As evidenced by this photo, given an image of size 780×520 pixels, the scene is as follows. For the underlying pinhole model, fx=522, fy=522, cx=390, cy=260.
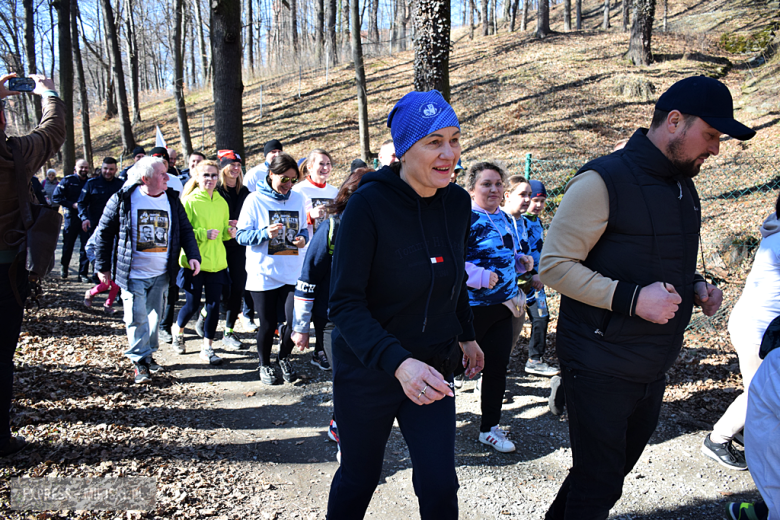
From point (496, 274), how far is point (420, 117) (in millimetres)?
1866

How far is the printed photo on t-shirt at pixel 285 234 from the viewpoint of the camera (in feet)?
17.6

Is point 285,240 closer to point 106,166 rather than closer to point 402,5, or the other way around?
point 106,166

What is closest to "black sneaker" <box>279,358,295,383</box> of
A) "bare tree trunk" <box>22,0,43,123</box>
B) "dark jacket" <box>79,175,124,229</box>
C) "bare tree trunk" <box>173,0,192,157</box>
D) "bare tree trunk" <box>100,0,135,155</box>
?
"dark jacket" <box>79,175,124,229</box>

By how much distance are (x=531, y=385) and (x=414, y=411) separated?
358cm

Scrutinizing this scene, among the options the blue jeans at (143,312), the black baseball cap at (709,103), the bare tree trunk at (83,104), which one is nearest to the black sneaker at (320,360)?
the blue jeans at (143,312)

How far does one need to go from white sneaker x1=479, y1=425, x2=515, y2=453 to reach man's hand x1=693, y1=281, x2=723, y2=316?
2049mm

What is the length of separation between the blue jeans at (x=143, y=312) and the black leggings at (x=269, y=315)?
0.99 m

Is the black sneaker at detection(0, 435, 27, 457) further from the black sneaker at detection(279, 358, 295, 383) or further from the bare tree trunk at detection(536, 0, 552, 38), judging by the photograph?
the bare tree trunk at detection(536, 0, 552, 38)

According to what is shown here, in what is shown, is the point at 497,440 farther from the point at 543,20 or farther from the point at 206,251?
the point at 543,20

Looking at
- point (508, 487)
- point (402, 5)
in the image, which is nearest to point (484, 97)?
point (508, 487)

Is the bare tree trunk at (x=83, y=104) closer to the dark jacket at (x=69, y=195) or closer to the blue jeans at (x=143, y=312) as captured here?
the dark jacket at (x=69, y=195)

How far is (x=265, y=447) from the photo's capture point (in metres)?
4.16

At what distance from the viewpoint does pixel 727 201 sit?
956 centimetres

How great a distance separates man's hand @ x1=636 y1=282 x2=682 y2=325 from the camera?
214 centimetres
